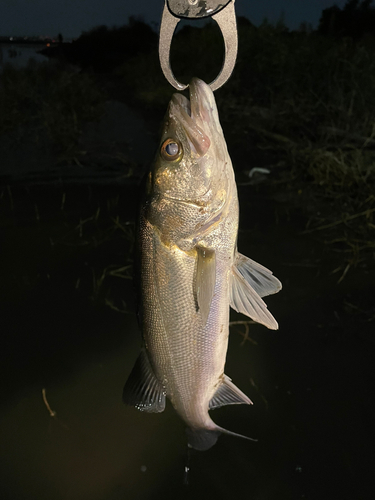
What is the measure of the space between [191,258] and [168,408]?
7.15 ft

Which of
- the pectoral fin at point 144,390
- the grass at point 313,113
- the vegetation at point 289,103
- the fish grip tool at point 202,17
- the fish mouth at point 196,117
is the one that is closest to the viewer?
the fish grip tool at point 202,17

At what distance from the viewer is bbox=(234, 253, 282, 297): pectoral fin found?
5.11ft

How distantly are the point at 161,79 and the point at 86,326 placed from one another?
14469 mm

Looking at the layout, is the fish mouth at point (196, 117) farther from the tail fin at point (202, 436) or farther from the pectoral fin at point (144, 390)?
the tail fin at point (202, 436)

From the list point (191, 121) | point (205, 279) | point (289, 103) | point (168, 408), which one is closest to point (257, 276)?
point (205, 279)

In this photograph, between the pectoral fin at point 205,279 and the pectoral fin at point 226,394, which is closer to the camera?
the pectoral fin at point 205,279

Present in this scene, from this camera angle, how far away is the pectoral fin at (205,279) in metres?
1.39

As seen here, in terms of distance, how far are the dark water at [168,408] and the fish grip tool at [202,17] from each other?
2702 millimetres

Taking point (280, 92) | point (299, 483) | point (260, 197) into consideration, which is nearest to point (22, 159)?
point (260, 197)

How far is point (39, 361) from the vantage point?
3.71 m

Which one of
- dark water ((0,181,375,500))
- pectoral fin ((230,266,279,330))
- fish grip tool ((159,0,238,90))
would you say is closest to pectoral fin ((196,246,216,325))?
pectoral fin ((230,266,279,330))

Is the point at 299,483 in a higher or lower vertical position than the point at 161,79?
lower

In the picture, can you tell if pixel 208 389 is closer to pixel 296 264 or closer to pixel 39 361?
pixel 39 361

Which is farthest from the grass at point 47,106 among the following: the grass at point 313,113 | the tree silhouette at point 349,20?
the tree silhouette at point 349,20
